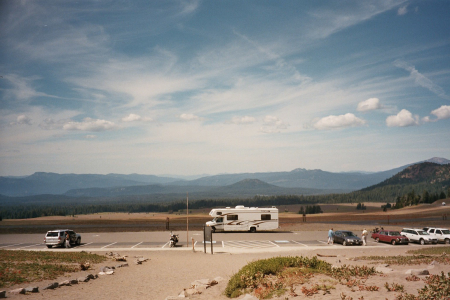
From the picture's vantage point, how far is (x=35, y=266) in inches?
749

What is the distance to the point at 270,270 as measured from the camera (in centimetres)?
1473

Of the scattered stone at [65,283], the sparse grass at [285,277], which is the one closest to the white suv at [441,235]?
the sparse grass at [285,277]

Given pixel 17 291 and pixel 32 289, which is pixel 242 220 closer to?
pixel 32 289

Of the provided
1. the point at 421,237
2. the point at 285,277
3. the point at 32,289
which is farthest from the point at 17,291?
the point at 421,237

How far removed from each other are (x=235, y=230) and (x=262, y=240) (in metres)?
6.74

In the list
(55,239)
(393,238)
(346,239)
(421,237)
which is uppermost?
(55,239)

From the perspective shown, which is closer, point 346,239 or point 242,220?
point 346,239

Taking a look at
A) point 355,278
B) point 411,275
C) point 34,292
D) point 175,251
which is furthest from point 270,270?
point 175,251

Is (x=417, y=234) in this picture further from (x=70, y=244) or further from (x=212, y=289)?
(x=70, y=244)

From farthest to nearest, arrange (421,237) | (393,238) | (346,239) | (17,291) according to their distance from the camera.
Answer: (421,237)
(393,238)
(346,239)
(17,291)

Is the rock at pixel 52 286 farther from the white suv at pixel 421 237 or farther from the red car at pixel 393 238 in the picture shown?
the white suv at pixel 421 237

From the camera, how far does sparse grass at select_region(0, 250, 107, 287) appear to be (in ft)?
53.3

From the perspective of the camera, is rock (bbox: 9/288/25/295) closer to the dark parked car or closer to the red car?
the dark parked car

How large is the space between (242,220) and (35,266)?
27.5 m
